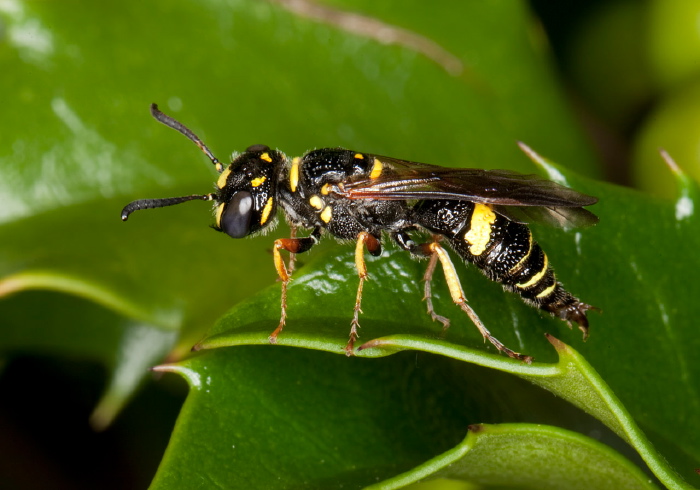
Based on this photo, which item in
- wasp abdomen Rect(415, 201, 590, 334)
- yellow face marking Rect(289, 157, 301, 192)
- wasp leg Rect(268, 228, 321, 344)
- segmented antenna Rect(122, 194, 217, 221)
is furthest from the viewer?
yellow face marking Rect(289, 157, 301, 192)

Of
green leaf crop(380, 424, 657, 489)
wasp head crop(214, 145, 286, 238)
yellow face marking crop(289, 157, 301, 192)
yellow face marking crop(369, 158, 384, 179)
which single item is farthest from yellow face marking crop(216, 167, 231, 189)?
green leaf crop(380, 424, 657, 489)

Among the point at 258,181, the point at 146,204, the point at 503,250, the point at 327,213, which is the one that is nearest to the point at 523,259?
the point at 503,250

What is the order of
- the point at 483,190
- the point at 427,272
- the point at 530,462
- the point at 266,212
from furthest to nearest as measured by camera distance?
the point at 266,212 < the point at 483,190 < the point at 427,272 < the point at 530,462

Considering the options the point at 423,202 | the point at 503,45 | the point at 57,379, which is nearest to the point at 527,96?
the point at 503,45

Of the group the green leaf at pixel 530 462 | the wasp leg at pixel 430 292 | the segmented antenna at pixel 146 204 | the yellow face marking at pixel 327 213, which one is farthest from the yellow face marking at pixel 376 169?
the green leaf at pixel 530 462

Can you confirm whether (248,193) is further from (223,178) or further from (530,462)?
(530,462)

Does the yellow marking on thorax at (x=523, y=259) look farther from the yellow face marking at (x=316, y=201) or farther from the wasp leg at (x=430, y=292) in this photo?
the yellow face marking at (x=316, y=201)

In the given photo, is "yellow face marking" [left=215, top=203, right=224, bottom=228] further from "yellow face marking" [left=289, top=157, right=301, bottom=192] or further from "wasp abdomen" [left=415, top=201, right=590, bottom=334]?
"wasp abdomen" [left=415, top=201, right=590, bottom=334]
